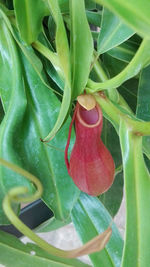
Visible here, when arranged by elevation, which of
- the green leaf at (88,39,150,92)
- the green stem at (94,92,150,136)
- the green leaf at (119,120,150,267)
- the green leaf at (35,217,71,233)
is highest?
the green leaf at (88,39,150,92)

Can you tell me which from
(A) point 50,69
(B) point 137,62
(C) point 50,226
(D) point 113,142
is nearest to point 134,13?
(B) point 137,62

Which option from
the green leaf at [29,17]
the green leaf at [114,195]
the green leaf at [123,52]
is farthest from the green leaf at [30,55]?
the green leaf at [114,195]

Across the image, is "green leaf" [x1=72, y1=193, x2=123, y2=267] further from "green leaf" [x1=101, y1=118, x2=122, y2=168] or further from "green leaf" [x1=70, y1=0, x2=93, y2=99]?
"green leaf" [x1=70, y1=0, x2=93, y2=99]

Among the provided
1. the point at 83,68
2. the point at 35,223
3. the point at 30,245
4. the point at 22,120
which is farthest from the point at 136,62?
the point at 35,223

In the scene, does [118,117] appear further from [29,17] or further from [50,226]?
[50,226]

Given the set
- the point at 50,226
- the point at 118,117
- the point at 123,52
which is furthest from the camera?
the point at 50,226

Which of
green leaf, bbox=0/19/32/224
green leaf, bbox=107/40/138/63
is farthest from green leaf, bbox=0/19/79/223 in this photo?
green leaf, bbox=107/40/138/63

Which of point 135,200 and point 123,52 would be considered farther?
→ point 123,52

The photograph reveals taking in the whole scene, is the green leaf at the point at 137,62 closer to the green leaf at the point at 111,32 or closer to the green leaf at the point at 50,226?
the green leaf at the point at 111,32
